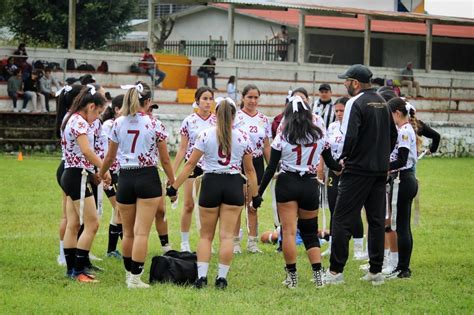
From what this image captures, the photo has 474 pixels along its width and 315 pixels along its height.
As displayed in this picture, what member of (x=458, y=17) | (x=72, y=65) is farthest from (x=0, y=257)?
(x=458, y=17)

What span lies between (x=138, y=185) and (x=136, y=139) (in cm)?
49

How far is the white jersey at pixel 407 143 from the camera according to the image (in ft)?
37.7

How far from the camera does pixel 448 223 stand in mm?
17391

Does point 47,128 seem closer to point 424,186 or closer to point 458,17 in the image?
point 424,186

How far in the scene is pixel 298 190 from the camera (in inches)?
426

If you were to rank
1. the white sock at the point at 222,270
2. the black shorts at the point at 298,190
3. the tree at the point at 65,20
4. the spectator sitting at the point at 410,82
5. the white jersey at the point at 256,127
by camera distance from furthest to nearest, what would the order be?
the tree at the point at 65,20 < the spectator sitting at the point at 410,82 < the white jersey at the point at 256,127 < the black shorts at the point at 298,190 < the white sock at the point at 222,270

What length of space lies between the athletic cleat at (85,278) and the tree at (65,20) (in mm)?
35097

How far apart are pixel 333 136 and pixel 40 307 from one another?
531 centimetres

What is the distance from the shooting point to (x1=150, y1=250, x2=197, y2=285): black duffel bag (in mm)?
10984

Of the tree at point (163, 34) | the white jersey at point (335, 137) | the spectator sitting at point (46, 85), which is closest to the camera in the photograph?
the white jersey at point (335, 137)

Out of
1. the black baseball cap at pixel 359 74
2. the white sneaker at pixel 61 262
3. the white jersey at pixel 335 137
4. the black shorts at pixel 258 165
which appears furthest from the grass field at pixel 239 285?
the black baseball cap at pixel 359 74

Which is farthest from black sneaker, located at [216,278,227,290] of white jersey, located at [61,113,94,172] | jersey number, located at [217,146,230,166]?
white jersey, located at [61,113,94,172]

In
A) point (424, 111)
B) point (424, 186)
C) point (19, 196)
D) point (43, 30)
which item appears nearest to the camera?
point (19, 196)

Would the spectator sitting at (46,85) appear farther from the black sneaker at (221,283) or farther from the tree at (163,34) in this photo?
the black sneaker at (221,283)
